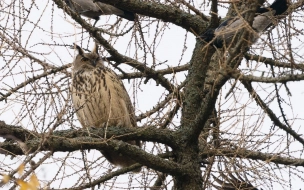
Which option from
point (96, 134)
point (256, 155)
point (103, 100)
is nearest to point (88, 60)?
point (103, 100)

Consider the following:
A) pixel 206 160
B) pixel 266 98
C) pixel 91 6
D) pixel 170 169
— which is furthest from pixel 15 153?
pixel 91 6

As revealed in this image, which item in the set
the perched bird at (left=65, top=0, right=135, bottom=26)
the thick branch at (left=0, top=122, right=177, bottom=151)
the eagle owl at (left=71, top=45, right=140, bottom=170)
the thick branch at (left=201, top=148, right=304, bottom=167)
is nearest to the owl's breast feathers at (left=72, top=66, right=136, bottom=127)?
the eagle owl at (left=71, top=45, right=140, bottom=170)

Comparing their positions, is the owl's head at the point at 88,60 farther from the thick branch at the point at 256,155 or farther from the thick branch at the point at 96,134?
the thick branch at the point at 256,155

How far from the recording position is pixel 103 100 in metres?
5.96

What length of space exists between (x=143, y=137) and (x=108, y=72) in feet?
5.11

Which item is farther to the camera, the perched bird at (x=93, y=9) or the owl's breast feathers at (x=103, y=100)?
the perched bird at (x=93, y=9)

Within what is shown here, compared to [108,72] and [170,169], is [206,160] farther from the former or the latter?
[108,72]

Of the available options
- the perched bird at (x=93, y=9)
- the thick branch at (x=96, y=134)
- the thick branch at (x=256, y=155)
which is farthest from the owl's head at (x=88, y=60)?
the thick branch at (x=256, y=155)

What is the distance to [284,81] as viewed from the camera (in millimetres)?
3816

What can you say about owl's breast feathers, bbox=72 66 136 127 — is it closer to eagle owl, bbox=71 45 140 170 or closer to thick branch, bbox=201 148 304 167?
eagle owl, bbox=71 45 140 170

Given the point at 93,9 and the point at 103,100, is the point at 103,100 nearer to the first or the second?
the point at 103,100

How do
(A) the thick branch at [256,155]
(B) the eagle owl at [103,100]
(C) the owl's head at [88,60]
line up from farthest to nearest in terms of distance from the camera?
(C) the owl's head at [88,60] < (B) the eagle owl at [103,100] < (A) the thick branch at [256,155]

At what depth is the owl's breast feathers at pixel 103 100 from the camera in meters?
5.95

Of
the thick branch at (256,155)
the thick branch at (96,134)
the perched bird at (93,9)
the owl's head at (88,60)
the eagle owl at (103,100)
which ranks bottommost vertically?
the thick branch at (96,134)
